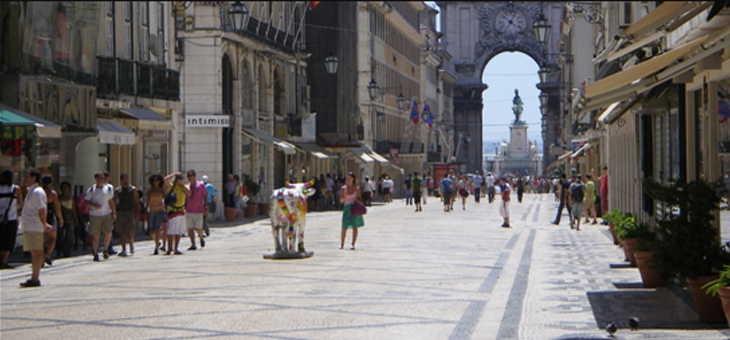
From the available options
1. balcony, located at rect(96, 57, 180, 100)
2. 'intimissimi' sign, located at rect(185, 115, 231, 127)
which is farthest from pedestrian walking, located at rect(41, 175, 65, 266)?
'intimissimi' sign, located at rect(185, 115, 231, 127)

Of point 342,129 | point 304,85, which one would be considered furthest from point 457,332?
point 342,129

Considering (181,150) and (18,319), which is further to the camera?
(181,150)

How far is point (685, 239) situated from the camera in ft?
41.1

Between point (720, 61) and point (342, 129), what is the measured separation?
5097 cm

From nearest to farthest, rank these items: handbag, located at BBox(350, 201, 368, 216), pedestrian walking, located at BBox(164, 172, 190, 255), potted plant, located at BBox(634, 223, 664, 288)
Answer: potted plant, located at BBox(634, 223, 664, 288) → pedestrian walking, located at BBox(164, 172, 190, 255) → handbag, located at BBox(350, 201, 368, 216)

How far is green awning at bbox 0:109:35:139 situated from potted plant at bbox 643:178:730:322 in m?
11.2

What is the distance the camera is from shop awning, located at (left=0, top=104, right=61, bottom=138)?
832 inches

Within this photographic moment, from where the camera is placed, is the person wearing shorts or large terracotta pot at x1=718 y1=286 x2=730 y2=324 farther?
the person wearing shorts

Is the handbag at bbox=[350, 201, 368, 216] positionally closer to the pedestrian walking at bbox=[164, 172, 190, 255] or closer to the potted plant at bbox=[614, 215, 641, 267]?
the pedestrian walking at bbox=[164, 172, 190, 255]

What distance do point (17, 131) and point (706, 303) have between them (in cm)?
1219

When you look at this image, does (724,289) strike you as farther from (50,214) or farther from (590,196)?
(590,196)

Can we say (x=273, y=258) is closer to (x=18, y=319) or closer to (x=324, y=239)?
(x=324, y=239)

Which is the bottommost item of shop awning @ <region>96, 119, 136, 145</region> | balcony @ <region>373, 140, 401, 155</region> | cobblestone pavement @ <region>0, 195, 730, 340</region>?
cobblestone pavement @ <region>0, 195, 730, 340</region>

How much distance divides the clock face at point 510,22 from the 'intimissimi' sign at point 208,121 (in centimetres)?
9295
